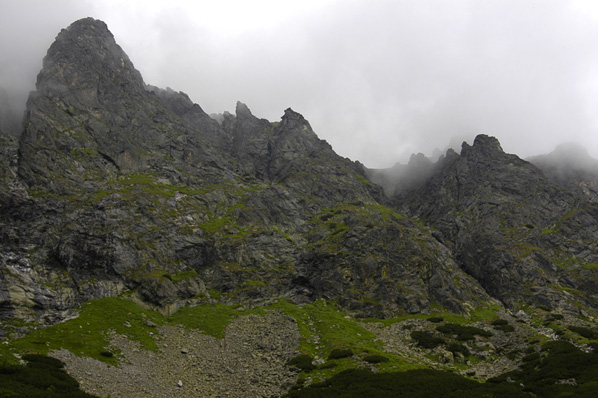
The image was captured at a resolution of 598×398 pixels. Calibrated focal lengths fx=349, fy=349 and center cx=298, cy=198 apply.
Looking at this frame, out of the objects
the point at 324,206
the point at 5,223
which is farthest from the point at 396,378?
the point at 324,206

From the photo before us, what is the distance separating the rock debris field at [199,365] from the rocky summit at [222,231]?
3446 mm

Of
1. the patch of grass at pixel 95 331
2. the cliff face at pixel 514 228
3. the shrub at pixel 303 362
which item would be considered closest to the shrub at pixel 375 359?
the shrub at pixel 303 362

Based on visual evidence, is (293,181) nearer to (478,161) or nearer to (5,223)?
(478,161)

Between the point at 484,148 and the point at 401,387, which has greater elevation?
the point at 484,148

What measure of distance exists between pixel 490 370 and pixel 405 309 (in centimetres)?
3812

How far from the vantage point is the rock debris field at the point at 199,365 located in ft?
136

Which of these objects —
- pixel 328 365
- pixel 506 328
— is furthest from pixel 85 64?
pixel 506 328

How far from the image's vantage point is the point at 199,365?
54125 mm

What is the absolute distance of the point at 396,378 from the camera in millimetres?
43594

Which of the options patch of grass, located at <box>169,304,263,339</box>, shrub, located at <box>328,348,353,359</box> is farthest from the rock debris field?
shrub, located at <box>328,348,353,359</box>

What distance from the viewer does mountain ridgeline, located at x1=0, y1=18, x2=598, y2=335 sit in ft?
284

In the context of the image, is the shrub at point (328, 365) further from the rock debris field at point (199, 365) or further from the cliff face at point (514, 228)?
the cliff face at point (514, 228)

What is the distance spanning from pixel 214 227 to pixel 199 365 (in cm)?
6977

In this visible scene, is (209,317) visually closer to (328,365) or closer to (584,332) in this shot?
(328,365)
